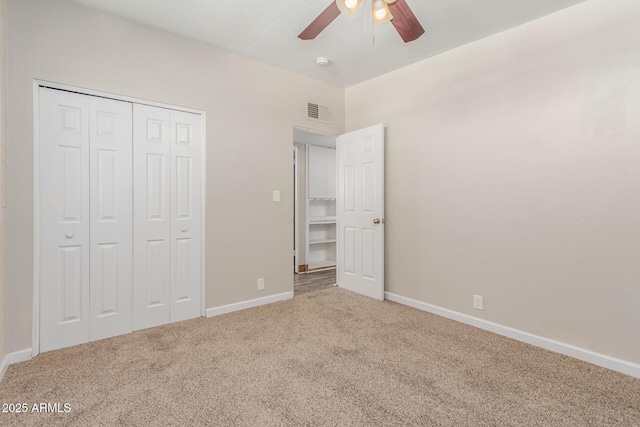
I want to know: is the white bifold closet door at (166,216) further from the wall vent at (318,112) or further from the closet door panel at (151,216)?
the wall vent at (318,112)

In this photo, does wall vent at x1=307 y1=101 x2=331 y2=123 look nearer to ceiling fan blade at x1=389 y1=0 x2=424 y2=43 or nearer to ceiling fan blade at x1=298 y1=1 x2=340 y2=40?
ceiling fan blade at x1=298 y1=1 x2=340 y2=40

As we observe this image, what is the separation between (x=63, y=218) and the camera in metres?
2.32

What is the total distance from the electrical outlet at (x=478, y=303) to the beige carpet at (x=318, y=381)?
24 centimetres

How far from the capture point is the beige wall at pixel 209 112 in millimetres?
2148

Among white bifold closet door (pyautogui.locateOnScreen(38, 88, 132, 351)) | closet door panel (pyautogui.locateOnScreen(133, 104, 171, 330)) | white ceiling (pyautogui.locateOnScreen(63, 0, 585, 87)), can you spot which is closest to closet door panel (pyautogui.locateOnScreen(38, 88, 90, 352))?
white bifold closet door (pyautogui.locateOnScreen(38, 88, 132, 351))

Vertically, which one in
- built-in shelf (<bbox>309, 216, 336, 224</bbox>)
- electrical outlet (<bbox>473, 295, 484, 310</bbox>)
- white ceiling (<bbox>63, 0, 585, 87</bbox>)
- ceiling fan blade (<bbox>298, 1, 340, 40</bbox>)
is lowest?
electrical outlet (<bbox>473, 295, 484, 310</bbox>)

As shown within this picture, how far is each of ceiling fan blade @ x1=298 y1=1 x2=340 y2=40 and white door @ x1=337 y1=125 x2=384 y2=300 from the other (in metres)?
1.64

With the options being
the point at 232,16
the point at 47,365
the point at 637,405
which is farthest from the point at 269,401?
the point at 232,16

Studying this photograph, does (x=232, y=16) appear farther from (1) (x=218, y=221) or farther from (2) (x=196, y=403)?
(2) (x=196, y=403)

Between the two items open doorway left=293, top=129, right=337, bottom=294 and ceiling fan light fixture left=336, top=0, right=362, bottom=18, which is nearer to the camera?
ceiling fan light fixture left=336, top=0, right=362, bottom=18

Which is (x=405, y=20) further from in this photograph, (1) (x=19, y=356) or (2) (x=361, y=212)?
(1) (x=19, y=356)

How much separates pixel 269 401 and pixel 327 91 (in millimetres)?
3402

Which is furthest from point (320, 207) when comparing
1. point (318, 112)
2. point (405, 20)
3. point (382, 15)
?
point (382, 15)

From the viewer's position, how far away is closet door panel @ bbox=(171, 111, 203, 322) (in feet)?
9.28
